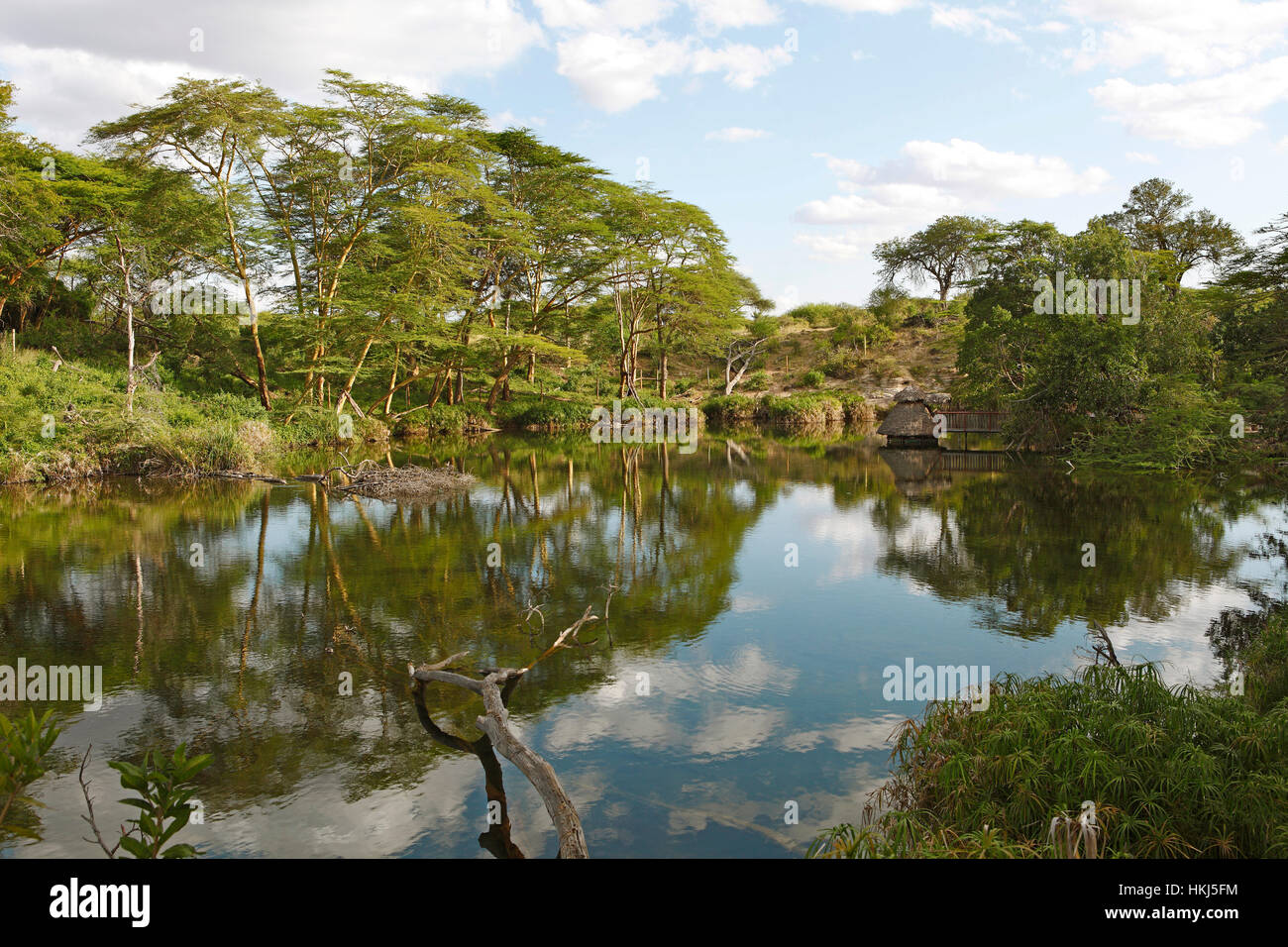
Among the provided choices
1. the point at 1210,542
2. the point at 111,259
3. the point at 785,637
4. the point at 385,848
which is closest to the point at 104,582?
the point at 385,848

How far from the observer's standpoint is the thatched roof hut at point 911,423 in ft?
84.9

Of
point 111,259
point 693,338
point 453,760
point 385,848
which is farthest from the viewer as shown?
point 693,338

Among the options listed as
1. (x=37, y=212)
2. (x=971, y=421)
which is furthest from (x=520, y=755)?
(x=971, y=421)

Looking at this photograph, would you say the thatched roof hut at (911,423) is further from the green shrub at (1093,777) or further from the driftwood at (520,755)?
the driftwood at (520,755)

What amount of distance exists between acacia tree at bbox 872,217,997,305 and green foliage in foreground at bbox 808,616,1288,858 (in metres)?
40.9

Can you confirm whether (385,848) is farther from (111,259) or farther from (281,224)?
(281,224)

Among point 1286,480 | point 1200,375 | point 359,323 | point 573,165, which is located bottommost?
point 1286,480

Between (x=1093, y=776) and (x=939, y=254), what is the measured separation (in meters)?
45.0

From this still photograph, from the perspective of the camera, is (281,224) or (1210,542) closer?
(1210,542)

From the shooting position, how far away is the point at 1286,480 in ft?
49.1

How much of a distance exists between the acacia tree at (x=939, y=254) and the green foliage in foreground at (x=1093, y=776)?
40916mm

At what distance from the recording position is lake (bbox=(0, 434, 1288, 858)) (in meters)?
4.30

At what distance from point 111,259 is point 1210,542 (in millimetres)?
25595

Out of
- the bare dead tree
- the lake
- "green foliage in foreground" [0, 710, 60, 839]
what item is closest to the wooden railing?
the bare dead tree
